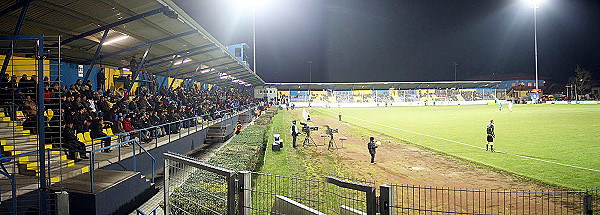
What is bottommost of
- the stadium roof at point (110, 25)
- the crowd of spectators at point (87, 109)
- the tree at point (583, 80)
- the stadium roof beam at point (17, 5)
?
the crowd of spectators at point (87, 109)

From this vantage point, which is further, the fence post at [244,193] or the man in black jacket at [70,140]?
the man in black jacket at [70,140]

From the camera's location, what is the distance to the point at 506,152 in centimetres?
1625

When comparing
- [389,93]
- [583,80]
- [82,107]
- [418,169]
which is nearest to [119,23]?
[82,107]

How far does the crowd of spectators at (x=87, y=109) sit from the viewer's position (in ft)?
A: 29.1

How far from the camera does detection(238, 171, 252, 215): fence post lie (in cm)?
427

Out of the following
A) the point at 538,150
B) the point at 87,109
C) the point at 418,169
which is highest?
the point at 87,109

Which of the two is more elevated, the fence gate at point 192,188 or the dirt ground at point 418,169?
the fence gate at point 192,188

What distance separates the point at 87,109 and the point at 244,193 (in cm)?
982

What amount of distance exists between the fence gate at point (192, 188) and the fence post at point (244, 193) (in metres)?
0.16

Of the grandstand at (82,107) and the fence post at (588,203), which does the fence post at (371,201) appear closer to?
the fence post at (588,203)

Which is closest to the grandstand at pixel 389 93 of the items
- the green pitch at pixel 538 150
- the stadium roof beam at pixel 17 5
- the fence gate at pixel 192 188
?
the green pitch at pixel 538 150

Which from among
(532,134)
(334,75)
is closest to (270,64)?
(334,75)

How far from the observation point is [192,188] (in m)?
5.43

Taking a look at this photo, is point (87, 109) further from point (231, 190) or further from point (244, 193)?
point (244, 193)
